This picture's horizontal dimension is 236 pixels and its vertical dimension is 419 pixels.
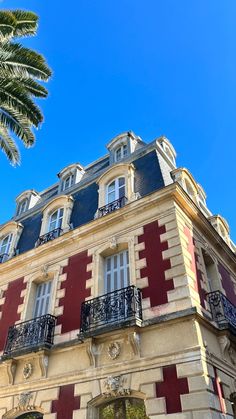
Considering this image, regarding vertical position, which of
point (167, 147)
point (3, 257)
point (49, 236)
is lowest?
point (49, 236)

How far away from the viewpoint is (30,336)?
1056 cm

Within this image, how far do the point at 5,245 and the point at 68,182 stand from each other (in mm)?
4239

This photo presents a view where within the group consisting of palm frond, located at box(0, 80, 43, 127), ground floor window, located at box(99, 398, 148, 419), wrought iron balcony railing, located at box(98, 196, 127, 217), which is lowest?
ground floor window, located at box(99, 398, 148, 419)

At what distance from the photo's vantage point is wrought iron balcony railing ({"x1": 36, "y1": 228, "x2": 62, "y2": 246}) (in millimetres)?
13258

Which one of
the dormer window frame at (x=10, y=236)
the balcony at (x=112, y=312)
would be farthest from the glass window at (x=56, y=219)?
the balcony at (x=112, y=312)

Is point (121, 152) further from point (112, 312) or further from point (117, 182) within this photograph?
point (112, 312)

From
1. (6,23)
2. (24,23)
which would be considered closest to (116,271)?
(6,23)

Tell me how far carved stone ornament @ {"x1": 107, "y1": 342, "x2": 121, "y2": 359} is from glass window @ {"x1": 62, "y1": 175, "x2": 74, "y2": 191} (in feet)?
30.5

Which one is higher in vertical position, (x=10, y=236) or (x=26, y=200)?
(x=26, y=200)

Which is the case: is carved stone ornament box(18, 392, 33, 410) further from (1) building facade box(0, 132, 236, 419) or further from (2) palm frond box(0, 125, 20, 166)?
(2) palm frond box(0, 125, 20, 166)

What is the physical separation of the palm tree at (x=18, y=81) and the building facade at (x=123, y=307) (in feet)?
10.8

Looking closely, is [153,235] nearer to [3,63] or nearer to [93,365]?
[93,365]

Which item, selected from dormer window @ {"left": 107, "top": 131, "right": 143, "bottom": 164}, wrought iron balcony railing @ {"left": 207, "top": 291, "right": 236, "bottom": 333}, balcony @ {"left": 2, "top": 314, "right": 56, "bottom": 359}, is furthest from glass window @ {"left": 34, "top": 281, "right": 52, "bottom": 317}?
dormer window @ {"left": 107, "top": 131, "right": 143, "bottom": 164}

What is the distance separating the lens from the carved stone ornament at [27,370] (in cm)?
998
